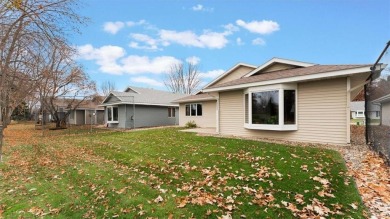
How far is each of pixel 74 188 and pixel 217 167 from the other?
3.83 metres

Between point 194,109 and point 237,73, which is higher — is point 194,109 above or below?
below

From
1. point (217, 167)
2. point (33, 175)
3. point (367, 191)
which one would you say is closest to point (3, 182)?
point (33, 175)

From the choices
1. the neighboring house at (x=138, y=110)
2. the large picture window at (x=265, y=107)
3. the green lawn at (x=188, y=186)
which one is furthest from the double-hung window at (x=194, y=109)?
the green lawn at (x=188, y=186)

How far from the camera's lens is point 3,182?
21.0 feet

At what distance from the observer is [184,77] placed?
48594 mm

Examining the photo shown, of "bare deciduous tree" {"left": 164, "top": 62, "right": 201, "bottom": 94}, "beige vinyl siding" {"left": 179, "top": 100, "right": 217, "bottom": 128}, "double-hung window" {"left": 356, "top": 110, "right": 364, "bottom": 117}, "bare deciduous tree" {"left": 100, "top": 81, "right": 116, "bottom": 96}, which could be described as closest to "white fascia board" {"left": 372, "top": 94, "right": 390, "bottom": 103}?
"beige vinyl siding" {"left": 179, "top": 100, "right": 217, "bottom": 128}

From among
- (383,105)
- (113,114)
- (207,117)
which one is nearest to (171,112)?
(113,114)

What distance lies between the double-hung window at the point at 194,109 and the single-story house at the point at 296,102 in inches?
315

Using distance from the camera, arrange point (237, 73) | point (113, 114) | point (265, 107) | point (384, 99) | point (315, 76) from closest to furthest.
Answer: point (384, 99), point (315, 76), point (265, 107), point (237, 73), point (113, 114)

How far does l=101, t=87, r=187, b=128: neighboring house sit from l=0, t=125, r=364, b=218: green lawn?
15.2 meters

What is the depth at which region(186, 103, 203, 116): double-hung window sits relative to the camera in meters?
21.6

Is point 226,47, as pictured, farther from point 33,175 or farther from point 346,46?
point 33,175

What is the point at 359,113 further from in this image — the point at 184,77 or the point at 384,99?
the point at 384,99

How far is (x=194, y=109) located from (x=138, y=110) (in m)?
6.52
